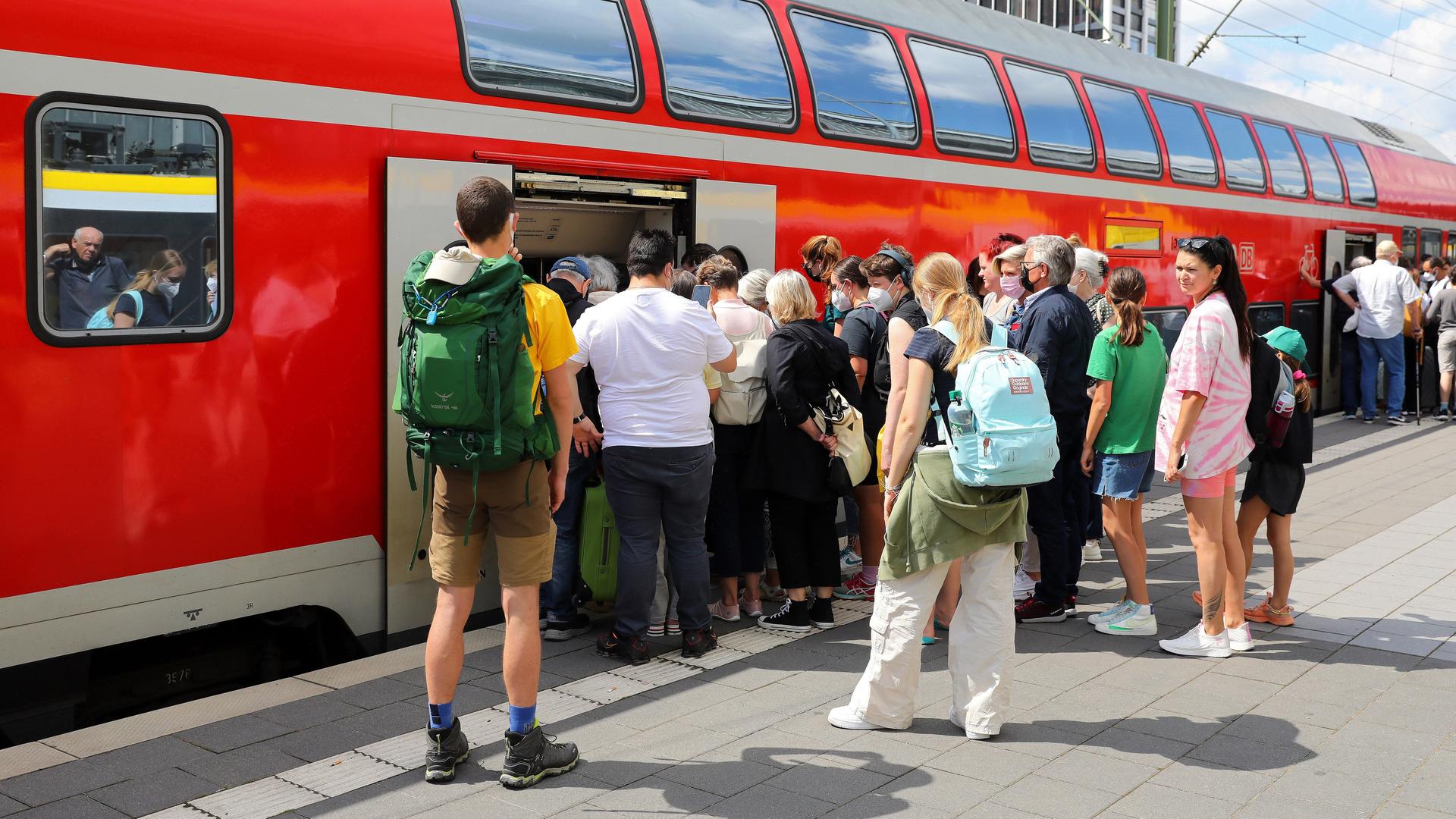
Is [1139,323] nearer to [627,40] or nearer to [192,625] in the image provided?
[627,40]

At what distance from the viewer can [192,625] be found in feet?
15.2

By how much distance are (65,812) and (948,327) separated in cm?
323

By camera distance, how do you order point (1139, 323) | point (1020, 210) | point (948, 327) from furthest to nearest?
point (1020, 210), point (1139, 323), point (948, 327)

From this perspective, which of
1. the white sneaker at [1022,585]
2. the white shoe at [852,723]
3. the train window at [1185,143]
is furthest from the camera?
the train window at [1185,143]

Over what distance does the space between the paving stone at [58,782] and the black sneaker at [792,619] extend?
2882 mm

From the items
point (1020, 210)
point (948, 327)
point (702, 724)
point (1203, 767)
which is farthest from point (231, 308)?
point (1020, 210)

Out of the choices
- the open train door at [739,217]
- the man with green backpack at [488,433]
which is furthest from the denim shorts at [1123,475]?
the man with green backpack at [488,433]

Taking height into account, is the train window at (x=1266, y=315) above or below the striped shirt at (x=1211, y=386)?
above

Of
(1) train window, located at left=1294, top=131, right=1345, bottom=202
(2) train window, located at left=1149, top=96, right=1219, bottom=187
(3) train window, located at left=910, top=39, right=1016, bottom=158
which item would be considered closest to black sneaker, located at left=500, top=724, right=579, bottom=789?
(3) train window, located at left=910, top=39, right=1016, bottom=158

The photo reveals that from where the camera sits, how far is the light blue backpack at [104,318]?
168 inches

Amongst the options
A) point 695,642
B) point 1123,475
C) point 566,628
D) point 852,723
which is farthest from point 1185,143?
point 852,723

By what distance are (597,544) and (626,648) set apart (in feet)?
1.86

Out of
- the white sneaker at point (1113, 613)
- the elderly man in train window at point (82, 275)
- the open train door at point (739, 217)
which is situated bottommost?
the white sneaker at point (1113, 613)

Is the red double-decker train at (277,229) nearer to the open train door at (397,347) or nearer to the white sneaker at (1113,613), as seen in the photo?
the open train door at (397,347)
